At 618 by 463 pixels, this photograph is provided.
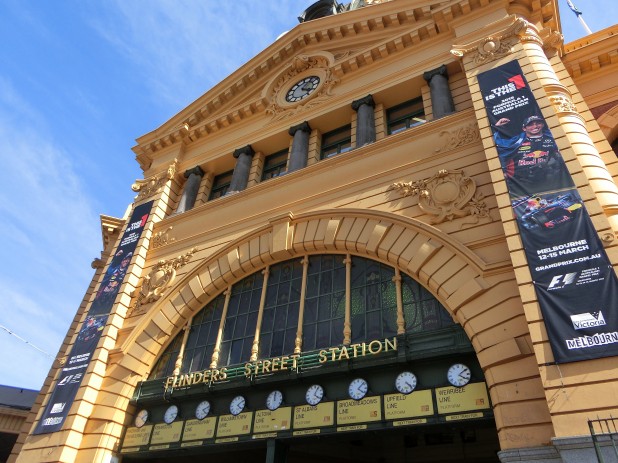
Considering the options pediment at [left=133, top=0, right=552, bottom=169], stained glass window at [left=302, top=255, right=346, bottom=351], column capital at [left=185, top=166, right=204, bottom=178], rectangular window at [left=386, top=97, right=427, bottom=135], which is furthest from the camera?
column capital at [left=185, top=166, right=204, bottom=178]

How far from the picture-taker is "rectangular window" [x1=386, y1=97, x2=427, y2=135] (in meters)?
21.3

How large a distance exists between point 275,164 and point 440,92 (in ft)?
30.8

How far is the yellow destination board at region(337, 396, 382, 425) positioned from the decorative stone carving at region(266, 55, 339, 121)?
1563 cm

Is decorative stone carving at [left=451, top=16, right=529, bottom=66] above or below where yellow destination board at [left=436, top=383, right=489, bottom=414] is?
above

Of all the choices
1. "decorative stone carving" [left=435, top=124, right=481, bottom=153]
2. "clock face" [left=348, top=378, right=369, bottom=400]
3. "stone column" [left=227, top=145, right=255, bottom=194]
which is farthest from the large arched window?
"stone column" [left=227, top=145, right=255, bottom=194]

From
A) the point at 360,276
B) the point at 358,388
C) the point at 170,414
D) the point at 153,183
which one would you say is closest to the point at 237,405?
the point at 170,414

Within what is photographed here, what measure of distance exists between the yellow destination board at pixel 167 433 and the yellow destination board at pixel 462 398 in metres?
9.30

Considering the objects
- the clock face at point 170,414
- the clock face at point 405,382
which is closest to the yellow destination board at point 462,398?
the clock face at point 405,382

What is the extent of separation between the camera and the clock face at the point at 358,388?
13.5 meters

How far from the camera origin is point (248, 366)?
15.7m

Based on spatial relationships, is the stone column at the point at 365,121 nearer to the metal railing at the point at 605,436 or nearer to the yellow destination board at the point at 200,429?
the yellow destination board at the point at 200,429

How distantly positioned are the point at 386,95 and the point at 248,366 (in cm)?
1417

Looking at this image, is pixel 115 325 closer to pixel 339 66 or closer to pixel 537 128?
pixel 339 66

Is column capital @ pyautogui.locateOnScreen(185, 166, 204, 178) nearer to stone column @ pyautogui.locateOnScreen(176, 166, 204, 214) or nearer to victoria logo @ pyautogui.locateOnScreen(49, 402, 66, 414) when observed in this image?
stone column @ pyautogui.locateOnScreen(176, 166, 204, 214)
